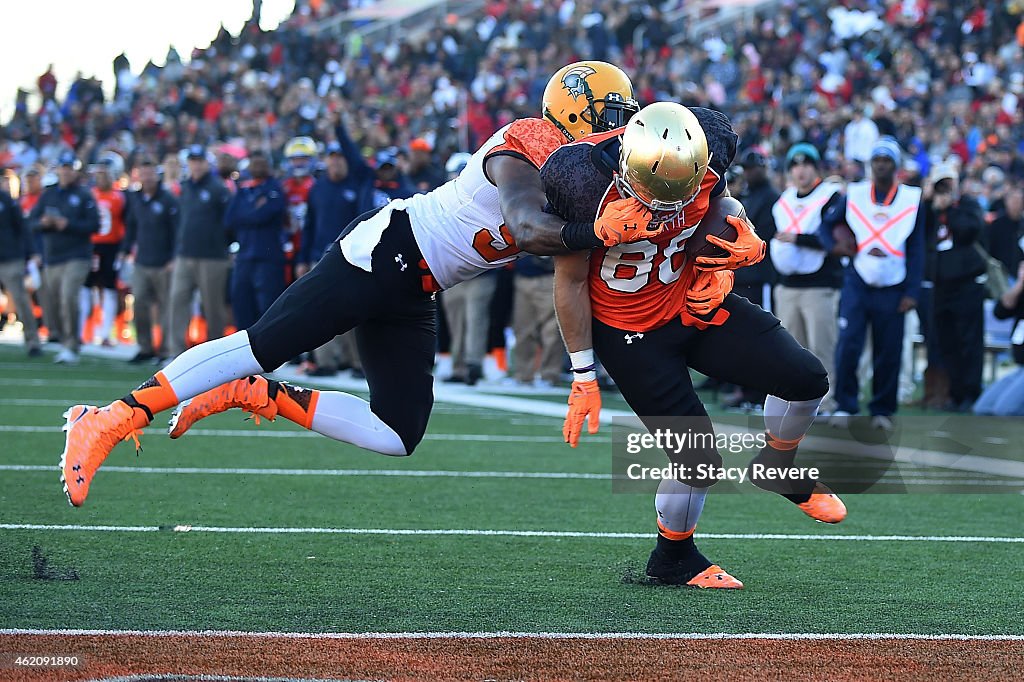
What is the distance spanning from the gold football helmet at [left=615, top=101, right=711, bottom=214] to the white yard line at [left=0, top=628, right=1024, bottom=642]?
4.14 ft

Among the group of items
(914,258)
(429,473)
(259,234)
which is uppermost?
(914,258)

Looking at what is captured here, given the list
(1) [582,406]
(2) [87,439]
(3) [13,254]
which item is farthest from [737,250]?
(3) [13,254]

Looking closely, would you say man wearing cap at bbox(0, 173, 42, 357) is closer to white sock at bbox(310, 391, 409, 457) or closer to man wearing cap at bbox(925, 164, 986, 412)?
man wearing cap at bbox(925, 164, 986, 412)

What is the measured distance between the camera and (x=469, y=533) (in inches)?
228

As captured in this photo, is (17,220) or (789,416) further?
(17,220)

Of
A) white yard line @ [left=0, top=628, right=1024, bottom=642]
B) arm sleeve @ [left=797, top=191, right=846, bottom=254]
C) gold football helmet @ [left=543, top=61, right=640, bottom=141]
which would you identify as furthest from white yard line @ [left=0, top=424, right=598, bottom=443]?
white yard line @ [left=0, top=628, right=1024, bottom=642]

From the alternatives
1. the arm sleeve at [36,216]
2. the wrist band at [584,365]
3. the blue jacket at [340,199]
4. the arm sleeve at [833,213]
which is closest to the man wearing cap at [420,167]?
the blue jacket at [340,199]

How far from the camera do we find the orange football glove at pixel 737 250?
4.47 metres

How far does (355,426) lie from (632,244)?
4.05ft

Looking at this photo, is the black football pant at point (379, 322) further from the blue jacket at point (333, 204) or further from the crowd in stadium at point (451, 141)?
the blue jacket at point (333, 204)

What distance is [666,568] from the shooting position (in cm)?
495

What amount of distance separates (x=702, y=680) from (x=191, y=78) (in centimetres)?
2669

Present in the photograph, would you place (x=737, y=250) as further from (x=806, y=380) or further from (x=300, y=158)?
(x=300, y=158)

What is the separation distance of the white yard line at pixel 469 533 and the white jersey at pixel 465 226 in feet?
4.33
